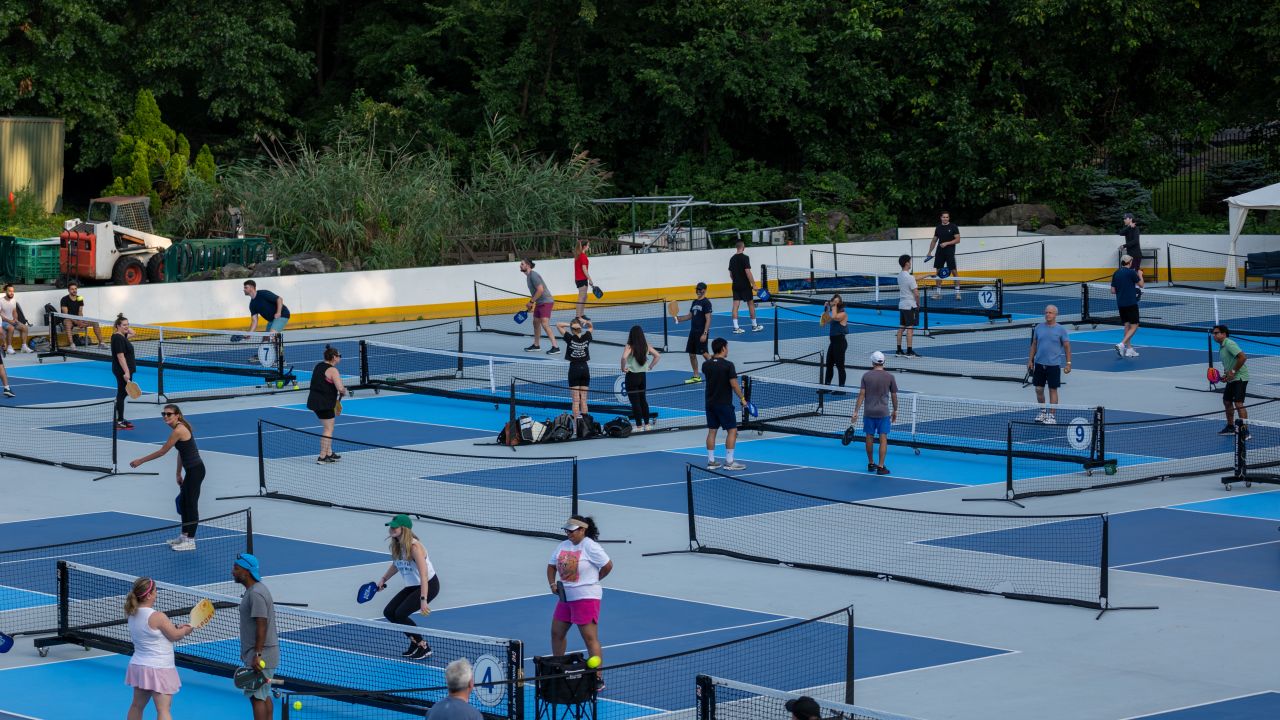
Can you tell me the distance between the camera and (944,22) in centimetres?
5050

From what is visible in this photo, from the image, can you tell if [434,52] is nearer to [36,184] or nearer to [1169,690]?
[36,184]

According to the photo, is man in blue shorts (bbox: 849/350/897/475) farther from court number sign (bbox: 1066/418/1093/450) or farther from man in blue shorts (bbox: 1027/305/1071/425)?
man in blue shorts (bbox: 1027/305/1071/425)

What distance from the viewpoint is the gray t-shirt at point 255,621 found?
37.4ft

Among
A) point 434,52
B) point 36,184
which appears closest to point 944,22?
point 434,52

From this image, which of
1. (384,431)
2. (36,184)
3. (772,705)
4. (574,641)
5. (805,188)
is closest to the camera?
(772,705)

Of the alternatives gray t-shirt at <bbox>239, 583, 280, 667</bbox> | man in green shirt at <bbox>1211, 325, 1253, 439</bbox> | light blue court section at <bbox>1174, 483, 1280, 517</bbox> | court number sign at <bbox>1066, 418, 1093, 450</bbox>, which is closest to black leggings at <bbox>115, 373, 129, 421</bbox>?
gray t-shirt at <bbox>239, 583, 280, 667</bbox>

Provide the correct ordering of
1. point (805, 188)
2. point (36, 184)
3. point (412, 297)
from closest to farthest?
point (412, 297)
point (36, 184)
point (805, 188)

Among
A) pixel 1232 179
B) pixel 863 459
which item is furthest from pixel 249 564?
pixel 1232 179

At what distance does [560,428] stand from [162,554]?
7235 mm

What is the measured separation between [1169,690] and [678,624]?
13.8 feet

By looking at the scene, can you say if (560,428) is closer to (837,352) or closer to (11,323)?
(837,352)

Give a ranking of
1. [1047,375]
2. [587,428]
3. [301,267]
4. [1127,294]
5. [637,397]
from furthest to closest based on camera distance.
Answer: [301,267] < [1127,294] < [637,397] < [587,428] < [1047,375]

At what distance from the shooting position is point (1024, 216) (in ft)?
162

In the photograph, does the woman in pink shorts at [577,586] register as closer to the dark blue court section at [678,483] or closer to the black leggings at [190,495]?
the black leggings at [190,495]
